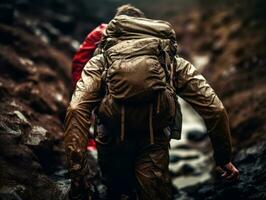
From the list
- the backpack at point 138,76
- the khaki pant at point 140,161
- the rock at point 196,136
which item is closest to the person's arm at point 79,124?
the backpack at point 138,76

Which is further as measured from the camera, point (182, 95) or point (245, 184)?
point (245, 184)


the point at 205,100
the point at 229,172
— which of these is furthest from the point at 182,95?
the point at 229,172

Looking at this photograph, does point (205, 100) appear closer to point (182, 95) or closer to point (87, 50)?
point (182, 95)

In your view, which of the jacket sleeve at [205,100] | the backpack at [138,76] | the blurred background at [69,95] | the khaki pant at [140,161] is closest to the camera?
the backpack at [138,76]

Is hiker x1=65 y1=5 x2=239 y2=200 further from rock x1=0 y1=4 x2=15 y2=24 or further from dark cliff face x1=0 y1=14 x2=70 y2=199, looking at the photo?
rock x1=0 y1=4 x2=15 y2=24

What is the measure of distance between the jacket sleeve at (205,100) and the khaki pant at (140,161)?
55cm

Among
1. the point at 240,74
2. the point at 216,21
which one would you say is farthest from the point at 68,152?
the point at 216,21

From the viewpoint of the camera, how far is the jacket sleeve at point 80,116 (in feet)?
14.4

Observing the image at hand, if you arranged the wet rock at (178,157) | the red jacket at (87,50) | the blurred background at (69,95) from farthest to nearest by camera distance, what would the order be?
the wet rock at (178,157) → the red jacket at (87,50) → the blurred background at (69,95)

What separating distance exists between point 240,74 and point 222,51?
288 centimetres

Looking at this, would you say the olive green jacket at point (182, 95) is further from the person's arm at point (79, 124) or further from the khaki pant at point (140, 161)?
the khaki pant at point (140, 161)

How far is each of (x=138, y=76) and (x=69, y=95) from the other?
19.5ft

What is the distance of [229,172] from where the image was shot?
496 cm

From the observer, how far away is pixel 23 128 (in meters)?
6.04
